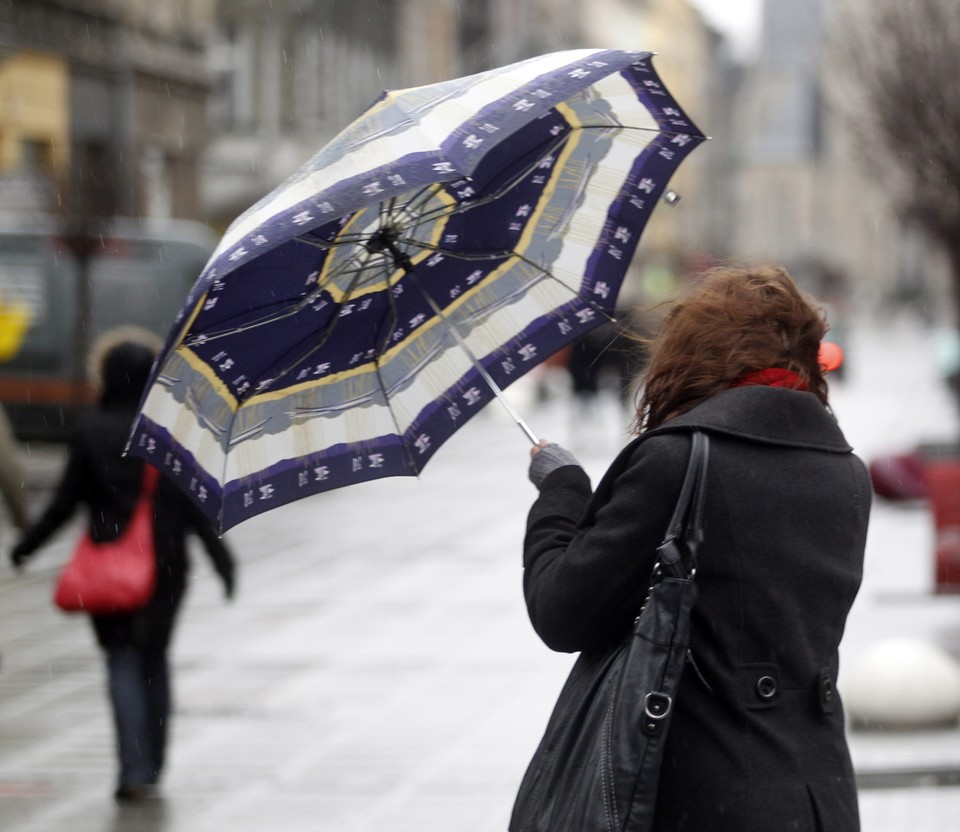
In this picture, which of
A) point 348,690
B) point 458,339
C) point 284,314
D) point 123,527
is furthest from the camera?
point 348,690

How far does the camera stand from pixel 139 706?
667cm

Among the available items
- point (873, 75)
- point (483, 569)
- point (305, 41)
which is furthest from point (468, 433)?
point (305, 41)

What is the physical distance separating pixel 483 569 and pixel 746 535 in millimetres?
10311

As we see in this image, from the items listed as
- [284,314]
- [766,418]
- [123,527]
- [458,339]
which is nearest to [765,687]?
[766,418]

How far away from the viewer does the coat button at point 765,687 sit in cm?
279

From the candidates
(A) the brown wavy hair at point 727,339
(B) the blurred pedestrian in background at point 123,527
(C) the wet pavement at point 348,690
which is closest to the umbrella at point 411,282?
(A) the brown wavy hair at point 727,339

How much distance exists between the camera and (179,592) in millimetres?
6691

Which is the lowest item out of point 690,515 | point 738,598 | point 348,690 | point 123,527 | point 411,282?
point 348,690

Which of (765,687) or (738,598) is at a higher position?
(738,598)

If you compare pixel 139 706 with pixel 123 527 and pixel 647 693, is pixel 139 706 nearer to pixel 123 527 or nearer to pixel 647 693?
pixel 123 527

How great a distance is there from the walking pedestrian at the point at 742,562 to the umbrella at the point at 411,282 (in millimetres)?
600

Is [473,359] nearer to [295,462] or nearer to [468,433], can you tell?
[295,462]

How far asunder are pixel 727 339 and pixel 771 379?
10cm

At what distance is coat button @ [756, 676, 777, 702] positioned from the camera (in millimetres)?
2787
